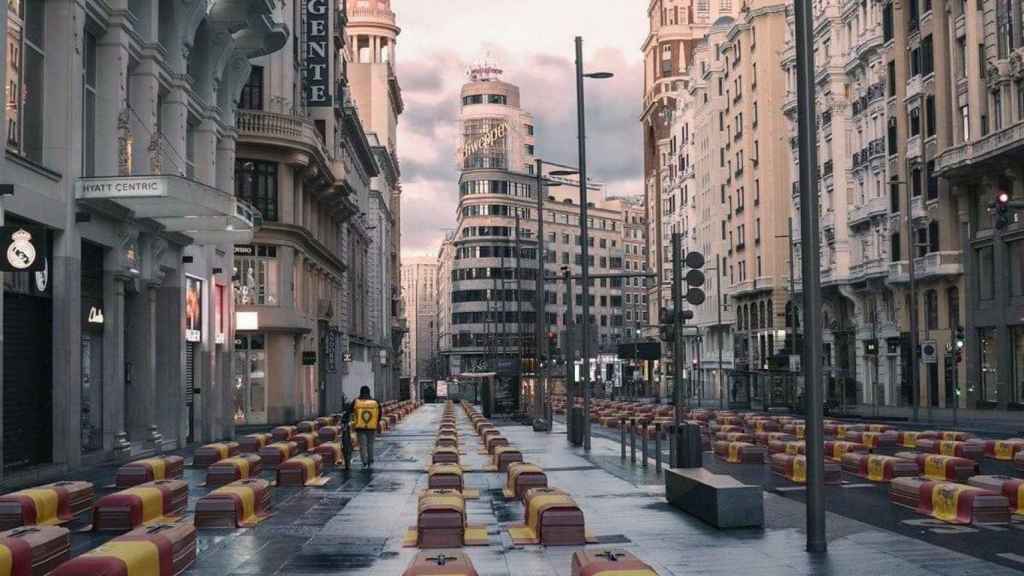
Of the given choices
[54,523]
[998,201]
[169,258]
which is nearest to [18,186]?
[54,523]

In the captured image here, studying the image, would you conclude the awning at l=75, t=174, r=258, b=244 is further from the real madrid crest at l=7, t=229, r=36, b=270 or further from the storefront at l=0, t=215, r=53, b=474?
the real madrid crest at l=7, t=229, r=36, b=270

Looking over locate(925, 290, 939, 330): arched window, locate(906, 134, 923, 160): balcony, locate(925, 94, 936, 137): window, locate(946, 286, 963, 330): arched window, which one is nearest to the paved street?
locate(946, 286, 963, 330): arched window

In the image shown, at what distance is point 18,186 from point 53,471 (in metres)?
5.55

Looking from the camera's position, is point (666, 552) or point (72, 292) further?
point (72, 292)

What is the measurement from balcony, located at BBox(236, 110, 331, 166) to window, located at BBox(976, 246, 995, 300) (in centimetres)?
3084

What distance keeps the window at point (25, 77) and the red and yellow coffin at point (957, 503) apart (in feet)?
54.4

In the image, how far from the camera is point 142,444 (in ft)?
105

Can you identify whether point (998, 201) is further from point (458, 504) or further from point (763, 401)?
point (763, 401)

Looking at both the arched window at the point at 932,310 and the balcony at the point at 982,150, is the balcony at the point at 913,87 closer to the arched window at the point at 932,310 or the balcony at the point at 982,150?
the balcony at the point at 982,150

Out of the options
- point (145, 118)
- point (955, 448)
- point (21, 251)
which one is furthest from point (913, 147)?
point (21, 251)

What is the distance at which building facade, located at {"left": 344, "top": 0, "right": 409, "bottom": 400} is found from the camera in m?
114

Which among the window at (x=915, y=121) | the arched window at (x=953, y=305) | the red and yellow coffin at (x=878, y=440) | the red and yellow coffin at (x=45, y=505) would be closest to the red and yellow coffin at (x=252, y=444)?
the red and yellow coffin at (x=45, y=505)

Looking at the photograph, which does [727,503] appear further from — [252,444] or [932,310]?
[932,310]

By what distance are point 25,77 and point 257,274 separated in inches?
1288
